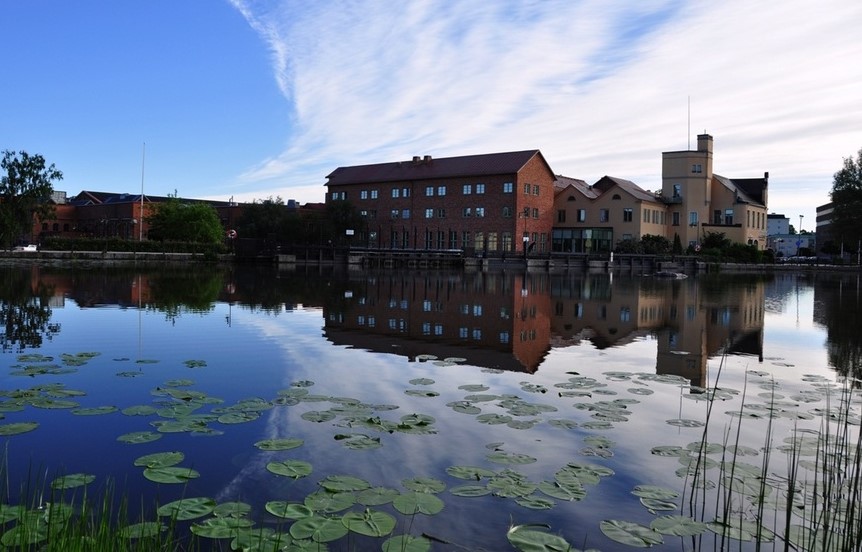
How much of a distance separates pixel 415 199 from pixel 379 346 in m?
70.9

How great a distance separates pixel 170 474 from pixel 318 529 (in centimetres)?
176

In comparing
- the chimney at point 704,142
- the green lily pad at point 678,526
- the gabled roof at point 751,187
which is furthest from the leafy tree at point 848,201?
→ the green lily pad at point 678,526

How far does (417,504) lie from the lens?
498 cm

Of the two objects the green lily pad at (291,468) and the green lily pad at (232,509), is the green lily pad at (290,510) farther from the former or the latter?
the green lily pad at (291,468)

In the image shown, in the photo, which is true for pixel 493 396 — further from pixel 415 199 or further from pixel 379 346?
pixel 415 199

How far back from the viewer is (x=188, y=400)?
807cm

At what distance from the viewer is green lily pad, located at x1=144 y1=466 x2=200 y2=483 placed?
5281 millimetres

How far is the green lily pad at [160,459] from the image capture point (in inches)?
220

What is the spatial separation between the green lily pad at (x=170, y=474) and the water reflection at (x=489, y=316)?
678 centimetres

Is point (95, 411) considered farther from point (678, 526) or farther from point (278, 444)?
point (678, 526)

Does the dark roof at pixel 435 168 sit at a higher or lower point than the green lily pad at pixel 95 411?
higher

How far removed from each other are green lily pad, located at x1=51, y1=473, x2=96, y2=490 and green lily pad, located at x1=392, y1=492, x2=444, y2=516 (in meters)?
2.41

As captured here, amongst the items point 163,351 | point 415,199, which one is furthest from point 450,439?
point 415,199

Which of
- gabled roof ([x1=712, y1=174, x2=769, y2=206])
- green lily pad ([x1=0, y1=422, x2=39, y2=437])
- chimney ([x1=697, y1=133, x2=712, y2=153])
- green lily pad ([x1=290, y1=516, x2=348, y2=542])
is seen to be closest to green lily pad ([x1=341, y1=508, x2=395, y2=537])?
green lily pad ([x1=290, y1=516, x2=348, y2=542])
